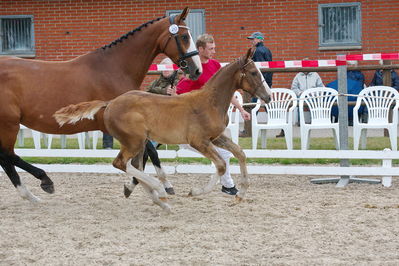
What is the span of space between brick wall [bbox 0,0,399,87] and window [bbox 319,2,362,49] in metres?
0.16

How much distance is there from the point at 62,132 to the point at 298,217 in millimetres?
2766


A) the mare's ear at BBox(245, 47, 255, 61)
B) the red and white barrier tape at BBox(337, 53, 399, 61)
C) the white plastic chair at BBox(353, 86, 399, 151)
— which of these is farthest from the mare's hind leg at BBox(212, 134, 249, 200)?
the white plastic chair at BBox(353, 86, 399, 151)

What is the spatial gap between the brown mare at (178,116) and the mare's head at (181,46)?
0.60 meters

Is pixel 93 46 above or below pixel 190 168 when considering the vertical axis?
above

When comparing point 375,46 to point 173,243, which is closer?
point 173,243

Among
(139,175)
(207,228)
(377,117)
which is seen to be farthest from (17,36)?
(207,228)

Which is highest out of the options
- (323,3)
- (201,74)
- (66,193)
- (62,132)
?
(323,3)

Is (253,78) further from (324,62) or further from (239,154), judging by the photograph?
(324,62)

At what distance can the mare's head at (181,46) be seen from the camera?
822 cm

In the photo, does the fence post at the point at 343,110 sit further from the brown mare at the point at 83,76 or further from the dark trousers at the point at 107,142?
the dark trousers at the point at 107,142

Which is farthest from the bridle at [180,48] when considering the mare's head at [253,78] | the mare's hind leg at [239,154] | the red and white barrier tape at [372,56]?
the red and white barrier tape at [372,56]

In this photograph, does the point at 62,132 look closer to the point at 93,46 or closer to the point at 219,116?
the point at 219,116

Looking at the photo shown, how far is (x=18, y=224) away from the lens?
7.32 metres

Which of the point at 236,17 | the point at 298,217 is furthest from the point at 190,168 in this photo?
the point at 236,17
